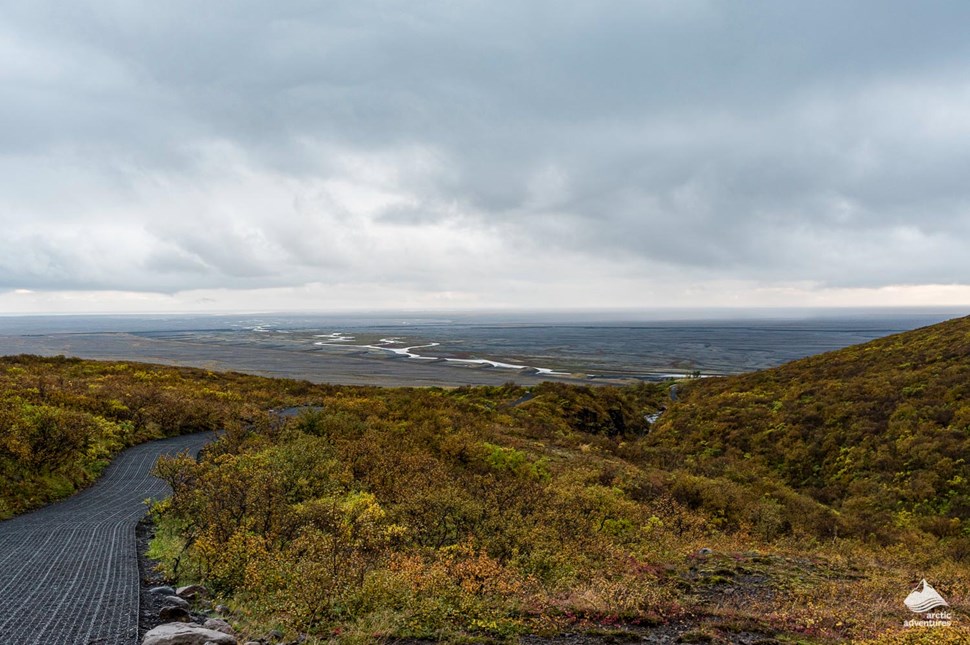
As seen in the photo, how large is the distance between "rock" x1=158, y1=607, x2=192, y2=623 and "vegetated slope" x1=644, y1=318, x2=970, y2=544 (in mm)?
18522

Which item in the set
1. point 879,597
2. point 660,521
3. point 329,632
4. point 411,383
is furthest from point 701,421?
point 411,383

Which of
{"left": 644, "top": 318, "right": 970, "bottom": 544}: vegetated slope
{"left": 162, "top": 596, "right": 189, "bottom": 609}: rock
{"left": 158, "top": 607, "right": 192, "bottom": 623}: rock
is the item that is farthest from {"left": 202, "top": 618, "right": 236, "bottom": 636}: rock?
{"left": 644, "top": 318, "right": 970, "bottom": 544}: vegetated slope

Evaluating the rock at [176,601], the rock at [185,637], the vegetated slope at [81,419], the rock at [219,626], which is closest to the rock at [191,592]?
the rock at [176,601]

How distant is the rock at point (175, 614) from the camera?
694cm

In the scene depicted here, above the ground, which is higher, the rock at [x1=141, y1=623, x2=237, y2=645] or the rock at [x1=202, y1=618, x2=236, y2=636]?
the rock at [x1=141, y1=623, x2=237, y2=645]

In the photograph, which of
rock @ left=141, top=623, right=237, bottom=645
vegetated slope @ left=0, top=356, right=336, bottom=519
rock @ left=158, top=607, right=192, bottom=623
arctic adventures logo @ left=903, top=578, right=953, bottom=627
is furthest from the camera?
vegetated slope @ left=0, top=356, right=336, bottom=519

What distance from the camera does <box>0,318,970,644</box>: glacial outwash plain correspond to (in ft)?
25.7

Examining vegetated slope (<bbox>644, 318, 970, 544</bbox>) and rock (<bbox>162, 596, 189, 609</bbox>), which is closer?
rock (<bbox>162, 596, 189, 609</bbox>)

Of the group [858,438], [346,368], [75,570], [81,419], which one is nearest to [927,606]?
[75,570]

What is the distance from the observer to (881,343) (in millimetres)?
42656

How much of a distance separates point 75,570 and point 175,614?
335 centimetres

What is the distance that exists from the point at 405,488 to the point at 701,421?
92.2ft

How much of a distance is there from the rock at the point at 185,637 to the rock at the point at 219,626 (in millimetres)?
535

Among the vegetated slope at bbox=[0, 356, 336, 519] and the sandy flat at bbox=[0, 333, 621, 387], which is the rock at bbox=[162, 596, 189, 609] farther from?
the sandy flat at bbox=[0, 333, 621, 387]
